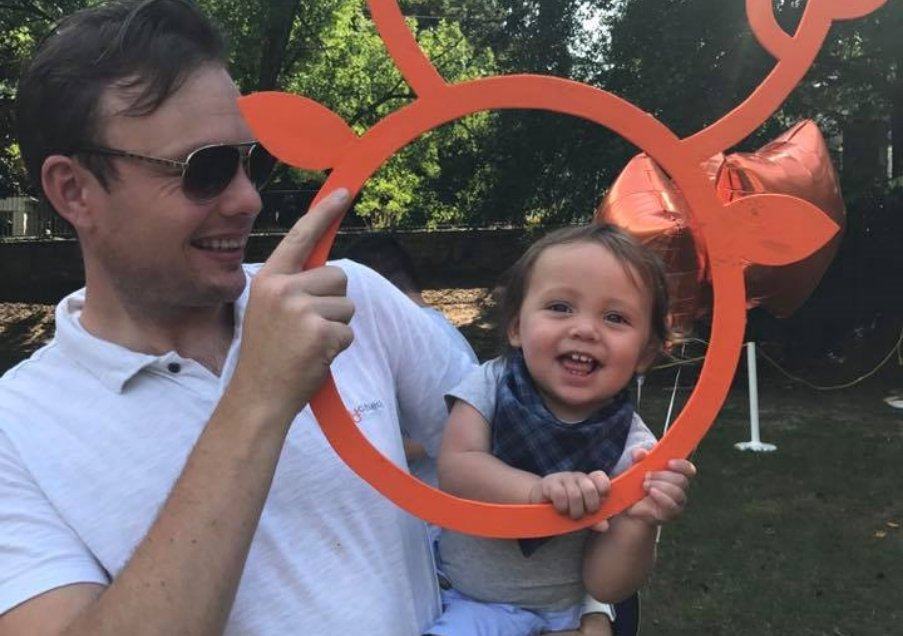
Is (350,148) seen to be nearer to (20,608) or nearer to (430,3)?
(20,608)

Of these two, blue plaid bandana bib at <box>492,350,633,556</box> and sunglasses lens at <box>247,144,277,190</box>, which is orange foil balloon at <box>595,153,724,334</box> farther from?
sunglasses lens at <box>247,144,277,190</box>

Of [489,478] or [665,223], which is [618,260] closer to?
[489,478]

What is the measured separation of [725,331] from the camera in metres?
1.54

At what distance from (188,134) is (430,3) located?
1893 centimetres

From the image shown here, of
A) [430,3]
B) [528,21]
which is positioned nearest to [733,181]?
[528,21]

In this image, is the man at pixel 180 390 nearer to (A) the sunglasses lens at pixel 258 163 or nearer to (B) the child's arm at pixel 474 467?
(A) the sunglasses lens at pixel 258 163

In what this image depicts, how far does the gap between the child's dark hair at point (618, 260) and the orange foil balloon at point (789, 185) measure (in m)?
2.03

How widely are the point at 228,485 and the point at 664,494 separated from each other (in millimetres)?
713

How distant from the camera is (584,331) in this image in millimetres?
1685

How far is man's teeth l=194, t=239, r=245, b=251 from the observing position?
158 centimetres

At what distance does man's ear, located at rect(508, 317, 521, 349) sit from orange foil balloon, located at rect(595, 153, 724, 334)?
3.17 feet

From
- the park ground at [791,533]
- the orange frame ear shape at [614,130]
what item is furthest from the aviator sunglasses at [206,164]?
the park ground at [791,533]

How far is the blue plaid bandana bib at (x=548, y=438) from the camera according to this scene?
1.72 metres

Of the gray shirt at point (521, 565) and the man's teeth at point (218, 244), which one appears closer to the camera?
the man's teeth at point (218, 244)
